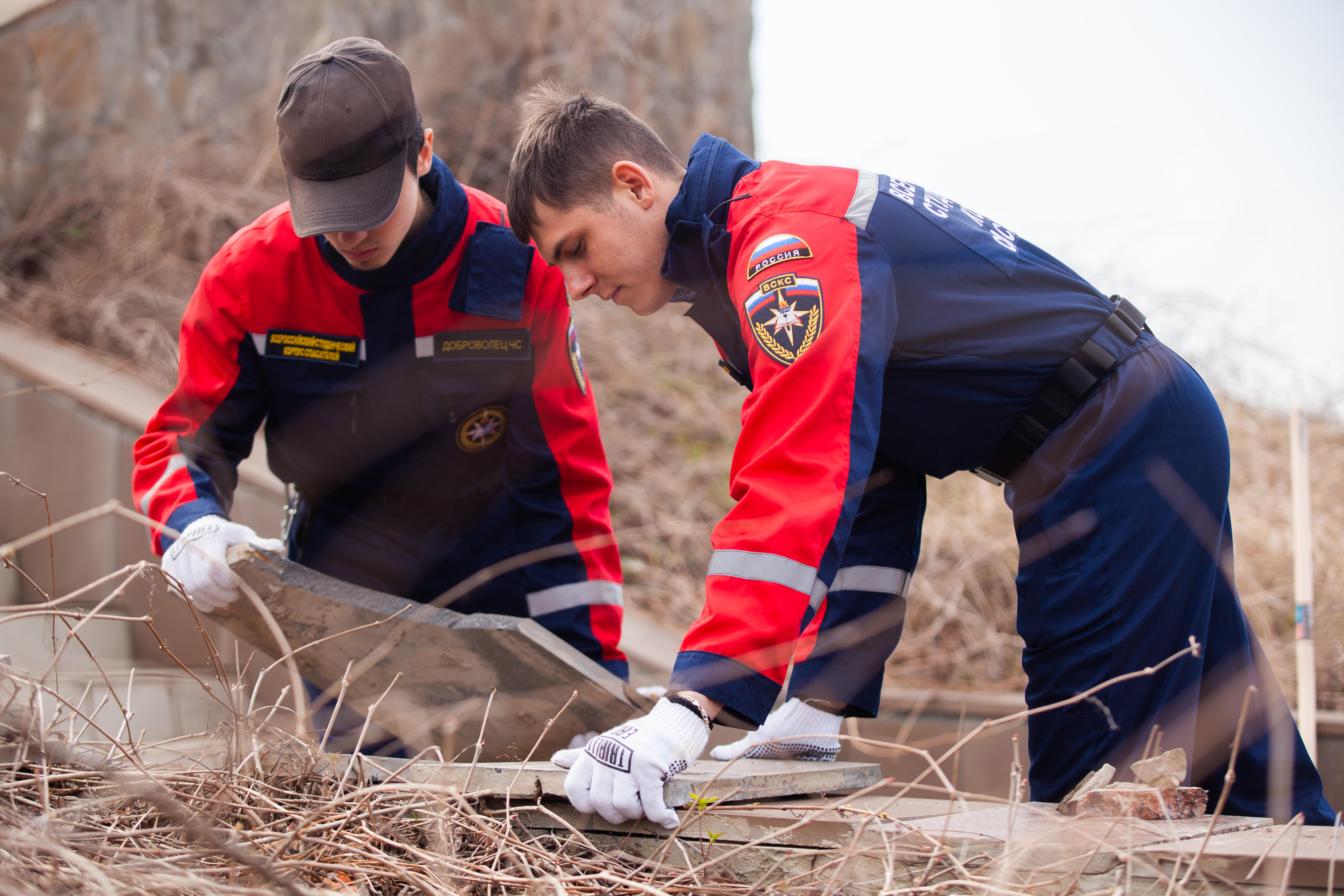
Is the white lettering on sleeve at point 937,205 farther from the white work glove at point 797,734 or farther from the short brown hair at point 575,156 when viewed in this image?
the white work glove at point 797,734

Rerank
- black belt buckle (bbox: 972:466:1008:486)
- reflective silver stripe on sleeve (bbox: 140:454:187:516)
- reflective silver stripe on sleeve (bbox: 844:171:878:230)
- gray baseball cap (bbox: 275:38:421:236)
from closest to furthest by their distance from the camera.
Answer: reflective silver stripe on sleeve (bbox: 844:171:878:230) → black belt buckle (bbox: 972:466:1008:486) → gray baseball cap (bbox: 275:38:421:236) → reflective silver stripe on sleeve (bbox: 140:454:187:516)

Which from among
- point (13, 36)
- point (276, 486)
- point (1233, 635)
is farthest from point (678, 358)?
point (1233, 635)

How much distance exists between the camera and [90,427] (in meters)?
3.72

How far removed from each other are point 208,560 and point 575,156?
122 centimetres

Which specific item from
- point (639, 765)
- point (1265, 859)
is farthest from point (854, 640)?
point (1265, 859)

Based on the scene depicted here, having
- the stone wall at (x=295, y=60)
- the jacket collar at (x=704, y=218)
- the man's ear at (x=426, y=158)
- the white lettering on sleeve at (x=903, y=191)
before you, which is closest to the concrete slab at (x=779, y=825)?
the jacket collar at (x=704, y=218)

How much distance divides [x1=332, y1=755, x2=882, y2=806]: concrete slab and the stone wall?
3.66 metres

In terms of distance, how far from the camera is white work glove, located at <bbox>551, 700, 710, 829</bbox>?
143 cm

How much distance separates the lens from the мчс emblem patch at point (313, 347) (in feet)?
7.91

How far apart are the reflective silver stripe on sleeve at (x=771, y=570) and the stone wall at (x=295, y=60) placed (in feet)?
12.8

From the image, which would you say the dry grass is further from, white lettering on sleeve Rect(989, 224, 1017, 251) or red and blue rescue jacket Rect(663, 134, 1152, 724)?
white lettering on sleeve Rect(989, 224, 1017, 251)

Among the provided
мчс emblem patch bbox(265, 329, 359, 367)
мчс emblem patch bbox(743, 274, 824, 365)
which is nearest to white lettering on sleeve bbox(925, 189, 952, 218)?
мчс emblem patch bbox(743, 274, 824, 365)

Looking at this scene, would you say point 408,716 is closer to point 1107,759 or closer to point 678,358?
point 1107,759

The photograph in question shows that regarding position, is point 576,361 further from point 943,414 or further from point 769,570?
point 769,570
